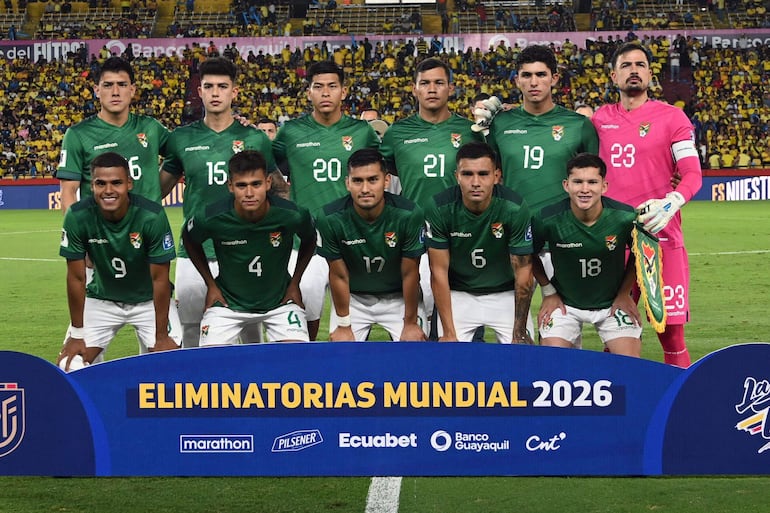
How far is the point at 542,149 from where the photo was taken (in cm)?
641

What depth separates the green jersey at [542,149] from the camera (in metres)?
6.40

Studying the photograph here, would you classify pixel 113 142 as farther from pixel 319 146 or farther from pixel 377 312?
pixel 377 312

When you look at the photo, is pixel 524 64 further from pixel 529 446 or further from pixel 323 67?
pixel 529 446

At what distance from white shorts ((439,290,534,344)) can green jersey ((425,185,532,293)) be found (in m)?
0.10

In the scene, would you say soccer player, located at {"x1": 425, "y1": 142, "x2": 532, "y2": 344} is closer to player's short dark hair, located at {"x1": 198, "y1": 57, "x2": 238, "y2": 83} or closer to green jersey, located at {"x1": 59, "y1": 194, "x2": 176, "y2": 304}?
green jersey, located at {"x1": 59, "y1": 194, "x2": 176, "y2": 304}

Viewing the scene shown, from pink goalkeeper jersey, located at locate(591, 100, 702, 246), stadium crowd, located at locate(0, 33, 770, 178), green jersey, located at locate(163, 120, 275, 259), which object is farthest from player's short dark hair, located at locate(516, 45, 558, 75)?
stadium crowd, located at locate(0, 33, 770, 178)

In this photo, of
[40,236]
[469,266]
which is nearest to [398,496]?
[469,266]

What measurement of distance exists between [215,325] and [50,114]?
101 ft

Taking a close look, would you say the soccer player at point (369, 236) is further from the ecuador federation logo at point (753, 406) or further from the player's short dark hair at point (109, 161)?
the ecuador federation logo at point (753, 406)

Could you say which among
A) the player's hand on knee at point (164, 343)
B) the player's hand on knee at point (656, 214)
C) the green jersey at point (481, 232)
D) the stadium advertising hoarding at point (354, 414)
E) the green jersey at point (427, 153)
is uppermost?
the green jersey at point (427, 153)

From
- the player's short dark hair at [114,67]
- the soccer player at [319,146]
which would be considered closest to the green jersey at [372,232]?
the soccer player at [319,146]

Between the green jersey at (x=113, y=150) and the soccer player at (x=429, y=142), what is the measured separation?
5.24ft

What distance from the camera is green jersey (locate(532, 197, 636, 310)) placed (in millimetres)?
5734

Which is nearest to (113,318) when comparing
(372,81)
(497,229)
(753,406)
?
(497,229)
